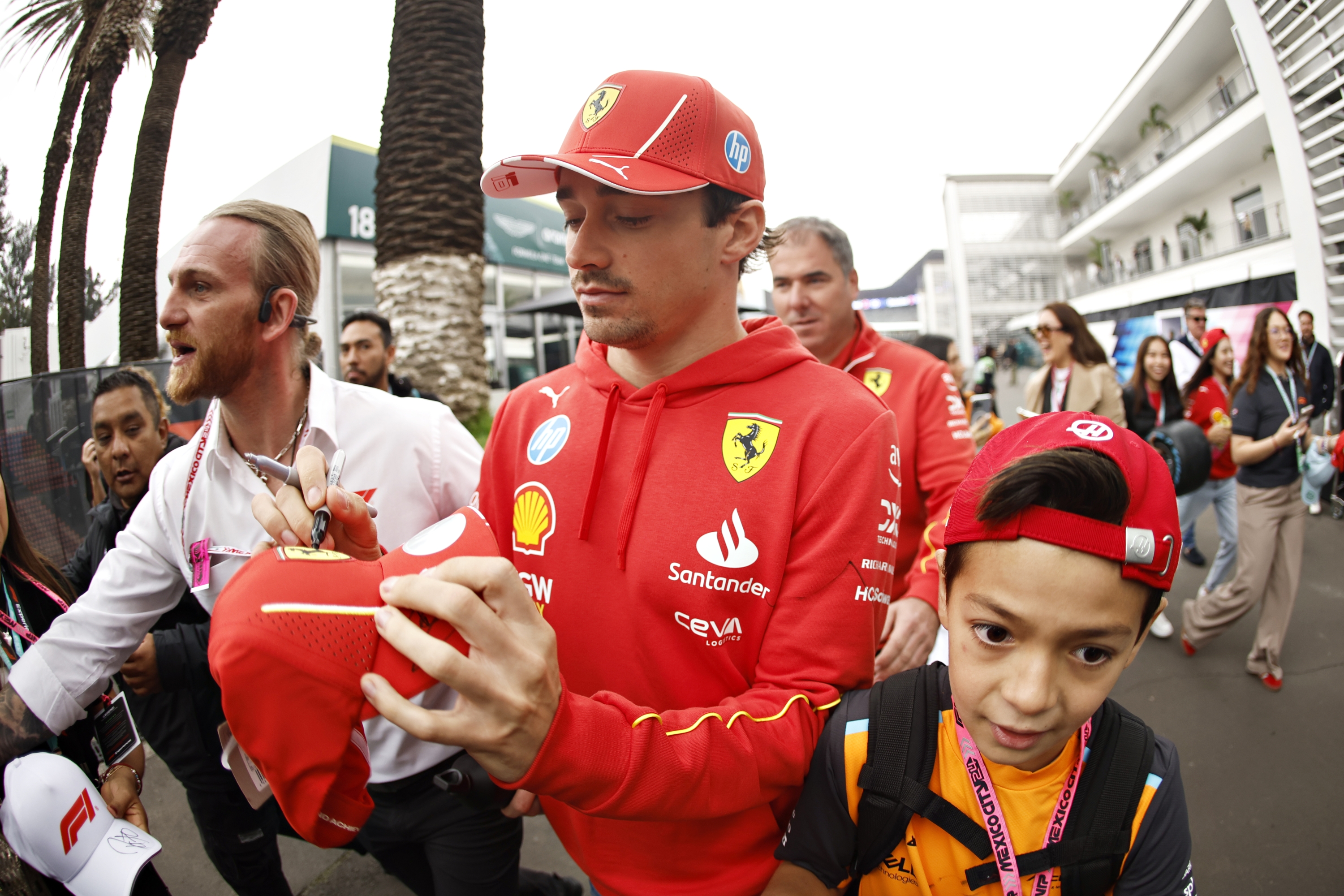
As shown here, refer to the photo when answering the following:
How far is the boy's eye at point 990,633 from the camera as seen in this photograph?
1276mm

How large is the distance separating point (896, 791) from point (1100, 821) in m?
0.38

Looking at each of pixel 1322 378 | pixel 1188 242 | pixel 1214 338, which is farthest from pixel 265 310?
pixel 1188 242

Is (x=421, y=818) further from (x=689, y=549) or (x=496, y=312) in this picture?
(x=496, y=312)

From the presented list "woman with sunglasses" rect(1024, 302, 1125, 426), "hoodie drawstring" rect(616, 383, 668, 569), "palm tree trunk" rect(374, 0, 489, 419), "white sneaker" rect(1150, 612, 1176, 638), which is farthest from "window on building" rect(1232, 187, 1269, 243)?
"hoodie drawstring" rect(616, 383, 668, 569)

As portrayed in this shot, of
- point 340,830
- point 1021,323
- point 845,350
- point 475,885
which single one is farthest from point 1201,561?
point 1021,323

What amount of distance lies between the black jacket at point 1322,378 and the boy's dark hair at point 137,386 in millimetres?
9583

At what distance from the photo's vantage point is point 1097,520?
1.21m

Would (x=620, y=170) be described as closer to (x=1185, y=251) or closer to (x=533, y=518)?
(x=533, y=518)

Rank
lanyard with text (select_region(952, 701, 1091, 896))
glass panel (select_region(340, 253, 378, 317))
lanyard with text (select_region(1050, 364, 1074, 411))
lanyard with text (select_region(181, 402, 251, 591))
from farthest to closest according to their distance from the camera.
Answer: glass panel (select_region(340, 253, 378, 317))
lanyard with text (select_region(1050, 364, 1074, 411))
lanyard with text (select_region(181, 402, 251, 591))
lanyard with text (select_region(952, 701, 1091, 896))

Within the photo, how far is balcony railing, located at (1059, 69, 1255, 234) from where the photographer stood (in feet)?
60.0

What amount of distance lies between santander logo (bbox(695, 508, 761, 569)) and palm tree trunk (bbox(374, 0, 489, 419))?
4272 millimetres

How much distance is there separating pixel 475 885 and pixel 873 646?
60.7 inches

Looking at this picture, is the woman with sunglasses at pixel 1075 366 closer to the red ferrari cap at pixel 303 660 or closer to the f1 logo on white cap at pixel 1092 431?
the f1 logo on white cap at pixel 1092 431

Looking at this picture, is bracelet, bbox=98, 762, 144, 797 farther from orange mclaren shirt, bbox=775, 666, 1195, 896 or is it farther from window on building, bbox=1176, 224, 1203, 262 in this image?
window on building, bbox=1176, 224, 1203, 262
